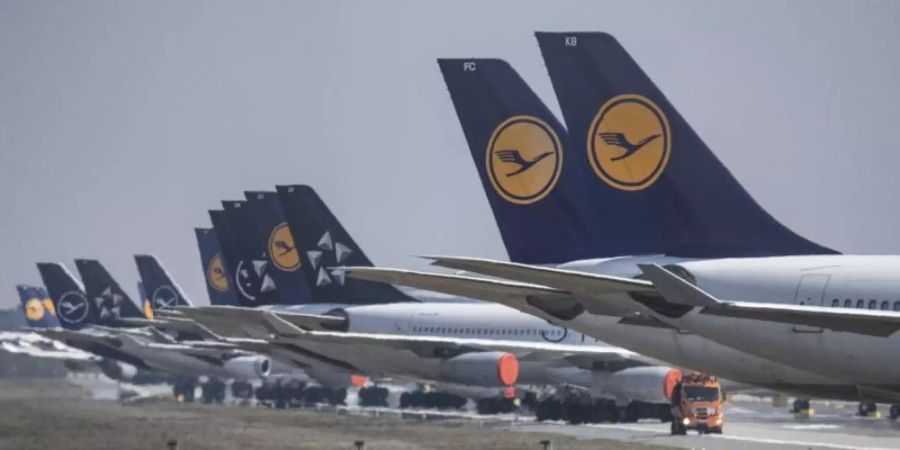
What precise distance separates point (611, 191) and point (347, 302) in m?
36.3

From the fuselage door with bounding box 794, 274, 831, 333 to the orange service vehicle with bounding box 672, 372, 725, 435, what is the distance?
18.9 metres

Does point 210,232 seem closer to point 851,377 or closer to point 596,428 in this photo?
point 596,428

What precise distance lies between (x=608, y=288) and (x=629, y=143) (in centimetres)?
669

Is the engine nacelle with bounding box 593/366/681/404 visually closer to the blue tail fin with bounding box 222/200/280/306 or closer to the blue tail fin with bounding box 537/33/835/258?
the blue tail fin with bounding box 537/33/835/258

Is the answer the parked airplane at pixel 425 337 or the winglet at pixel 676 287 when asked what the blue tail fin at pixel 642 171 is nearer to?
the winglet at pixel 676 287

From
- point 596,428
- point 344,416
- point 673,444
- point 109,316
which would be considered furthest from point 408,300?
point 109,316

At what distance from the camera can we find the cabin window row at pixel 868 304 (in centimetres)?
2539

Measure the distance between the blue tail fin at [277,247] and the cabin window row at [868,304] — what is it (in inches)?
1810

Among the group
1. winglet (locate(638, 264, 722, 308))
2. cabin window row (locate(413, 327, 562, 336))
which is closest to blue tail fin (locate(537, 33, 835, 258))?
winglet (locate(638, 264, 722, 308))

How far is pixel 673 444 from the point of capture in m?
40.8

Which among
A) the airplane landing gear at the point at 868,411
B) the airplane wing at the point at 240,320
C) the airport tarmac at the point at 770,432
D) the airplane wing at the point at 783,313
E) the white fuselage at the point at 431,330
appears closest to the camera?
the airplane wing at the point at 783,313

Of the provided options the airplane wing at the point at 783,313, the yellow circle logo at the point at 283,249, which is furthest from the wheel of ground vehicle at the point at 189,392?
the airplane wing at the point at 783,313

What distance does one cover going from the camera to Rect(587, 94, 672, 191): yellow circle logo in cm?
3091

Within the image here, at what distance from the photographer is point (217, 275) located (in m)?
92.1
